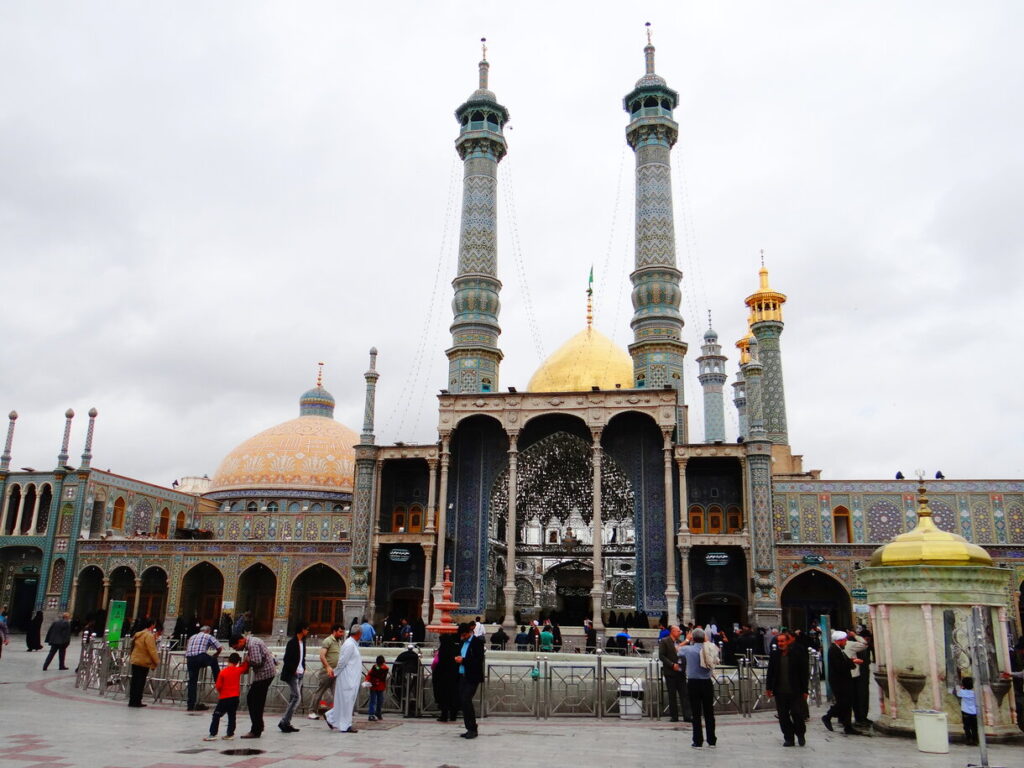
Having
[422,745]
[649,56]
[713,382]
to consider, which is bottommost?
[422,745]

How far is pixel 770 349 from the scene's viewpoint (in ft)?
119

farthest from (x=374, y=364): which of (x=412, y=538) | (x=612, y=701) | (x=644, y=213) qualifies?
(x=612, y=701)

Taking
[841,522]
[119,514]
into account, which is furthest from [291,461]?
[841,522]

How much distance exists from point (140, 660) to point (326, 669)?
3002 millimetres

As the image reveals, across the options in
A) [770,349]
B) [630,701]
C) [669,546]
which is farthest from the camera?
[770,349]

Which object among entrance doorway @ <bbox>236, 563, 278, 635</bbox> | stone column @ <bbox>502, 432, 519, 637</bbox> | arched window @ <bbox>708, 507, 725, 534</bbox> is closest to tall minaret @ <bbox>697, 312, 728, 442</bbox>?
arched window @ <bbox>708, 507, 725, 534</bbox>

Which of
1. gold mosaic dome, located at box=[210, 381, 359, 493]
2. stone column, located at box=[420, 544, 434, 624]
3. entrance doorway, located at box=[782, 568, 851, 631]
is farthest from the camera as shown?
gold mosaic dome, located at box=[210, 381, 359, 493]

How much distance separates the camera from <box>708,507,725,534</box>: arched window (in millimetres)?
27625

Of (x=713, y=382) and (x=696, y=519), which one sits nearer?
(x=696, y=519)

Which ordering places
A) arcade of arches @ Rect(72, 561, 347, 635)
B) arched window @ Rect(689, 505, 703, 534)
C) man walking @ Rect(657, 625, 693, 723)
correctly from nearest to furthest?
man walking @ Rect(657, 625, 693, 723), arched window @ Rect(689, 505, 703, 534), arcade of arches @ Rect(72, 561, 347, 635)

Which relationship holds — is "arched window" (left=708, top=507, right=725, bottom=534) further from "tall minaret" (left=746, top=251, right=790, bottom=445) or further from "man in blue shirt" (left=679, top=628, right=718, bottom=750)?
"man in blue shirt" (left=679, top=628, right=718, bottom=750)

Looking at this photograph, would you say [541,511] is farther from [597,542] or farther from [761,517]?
[761,517]

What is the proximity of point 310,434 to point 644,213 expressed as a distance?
21.1 meters

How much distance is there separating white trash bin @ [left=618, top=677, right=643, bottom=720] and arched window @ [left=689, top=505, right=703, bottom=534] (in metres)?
16.6
